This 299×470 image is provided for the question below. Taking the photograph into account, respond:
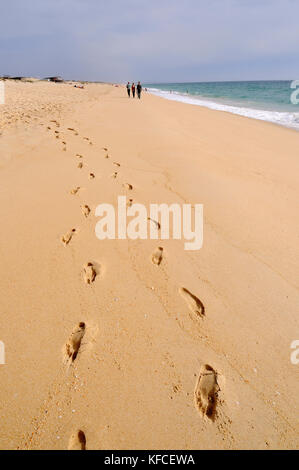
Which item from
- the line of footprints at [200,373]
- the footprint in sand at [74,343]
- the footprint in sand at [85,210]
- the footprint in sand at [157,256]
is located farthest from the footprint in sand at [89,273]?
the footprint in sand at [85,210]

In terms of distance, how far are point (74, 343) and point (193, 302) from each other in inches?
31.0

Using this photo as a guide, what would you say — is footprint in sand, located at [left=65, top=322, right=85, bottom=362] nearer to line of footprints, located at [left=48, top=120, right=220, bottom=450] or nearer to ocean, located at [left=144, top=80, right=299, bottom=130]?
line of footprints, located at [left=48, top=120, right=220, bottom=450]

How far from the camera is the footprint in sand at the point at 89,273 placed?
1.72 meters

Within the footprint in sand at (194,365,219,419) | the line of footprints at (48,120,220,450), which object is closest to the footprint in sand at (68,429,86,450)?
the line of footprints at (48,120,220,450)

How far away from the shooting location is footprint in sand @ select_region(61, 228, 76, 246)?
6.72 feet

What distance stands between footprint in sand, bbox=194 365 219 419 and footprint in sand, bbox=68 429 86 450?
539 millimetres

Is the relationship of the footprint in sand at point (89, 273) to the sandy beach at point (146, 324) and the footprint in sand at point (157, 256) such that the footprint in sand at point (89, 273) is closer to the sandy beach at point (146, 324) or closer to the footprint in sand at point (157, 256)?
the sandy beach at point (146, 324)

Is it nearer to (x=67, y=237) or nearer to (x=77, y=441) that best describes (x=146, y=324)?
(x=77, y=441)

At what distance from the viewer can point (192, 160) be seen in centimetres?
388

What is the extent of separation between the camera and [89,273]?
177cm
